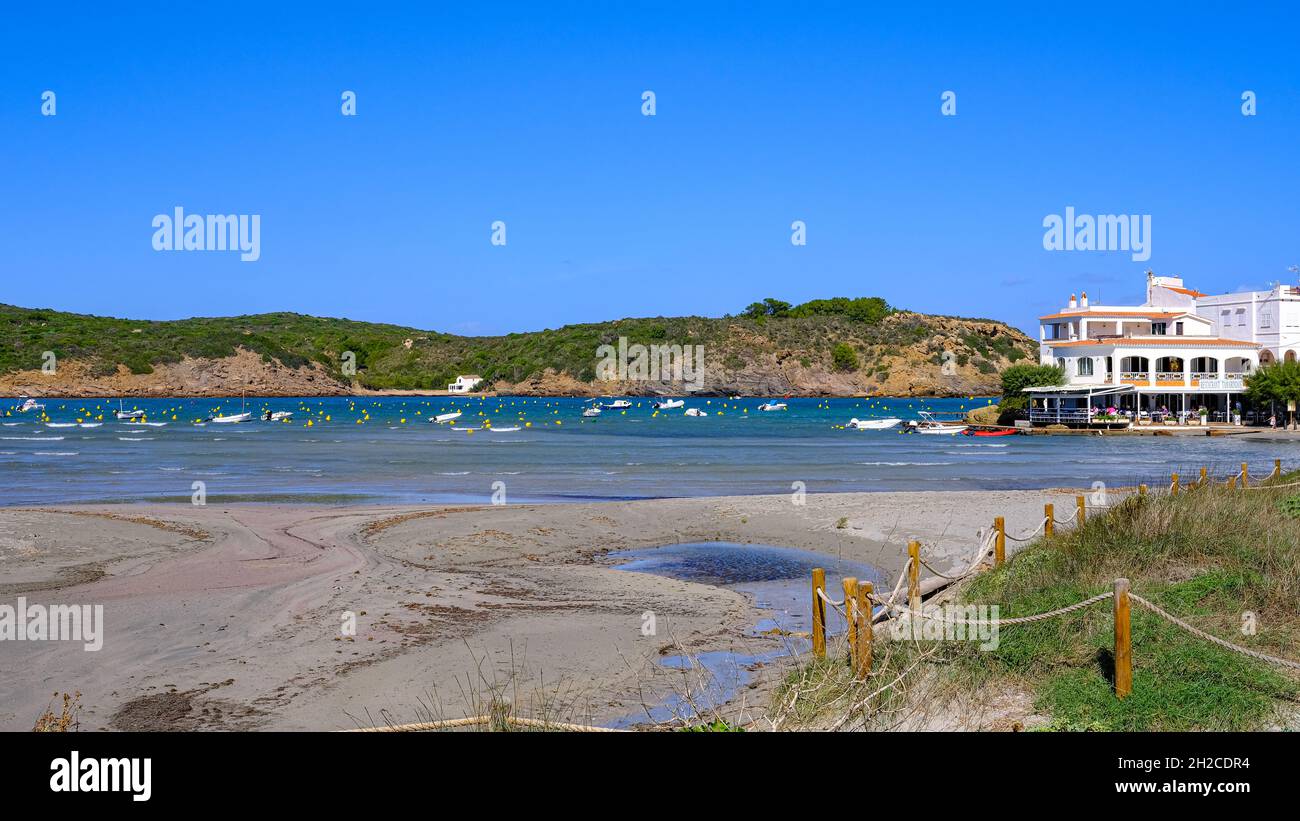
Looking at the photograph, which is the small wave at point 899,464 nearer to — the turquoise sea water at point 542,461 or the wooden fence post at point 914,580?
the turquoise sea water at point 542,461

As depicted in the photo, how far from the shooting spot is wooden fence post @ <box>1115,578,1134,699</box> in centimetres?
853

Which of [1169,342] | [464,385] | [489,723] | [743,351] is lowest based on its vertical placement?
[489,723]

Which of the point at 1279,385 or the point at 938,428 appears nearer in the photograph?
the point at 1279,385

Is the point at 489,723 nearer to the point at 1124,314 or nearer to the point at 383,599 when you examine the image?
the point at 383,599

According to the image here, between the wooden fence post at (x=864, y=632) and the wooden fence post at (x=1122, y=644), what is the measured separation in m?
2.00

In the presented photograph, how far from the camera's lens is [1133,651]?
386 inches

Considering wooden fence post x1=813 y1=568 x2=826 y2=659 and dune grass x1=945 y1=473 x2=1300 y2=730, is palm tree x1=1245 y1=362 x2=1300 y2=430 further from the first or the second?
wooden fence post x1=813 y1=568 x2=826 y2=659

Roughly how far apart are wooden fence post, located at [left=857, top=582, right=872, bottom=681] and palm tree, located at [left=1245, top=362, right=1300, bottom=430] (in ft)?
222

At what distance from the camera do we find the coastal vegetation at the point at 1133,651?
8734 mm

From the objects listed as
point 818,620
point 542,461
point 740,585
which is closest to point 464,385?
point 542,461

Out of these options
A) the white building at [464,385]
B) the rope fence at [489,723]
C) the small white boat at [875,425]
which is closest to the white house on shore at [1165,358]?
the small white boat at [875,425]

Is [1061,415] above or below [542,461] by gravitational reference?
above

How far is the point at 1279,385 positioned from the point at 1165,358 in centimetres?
755
